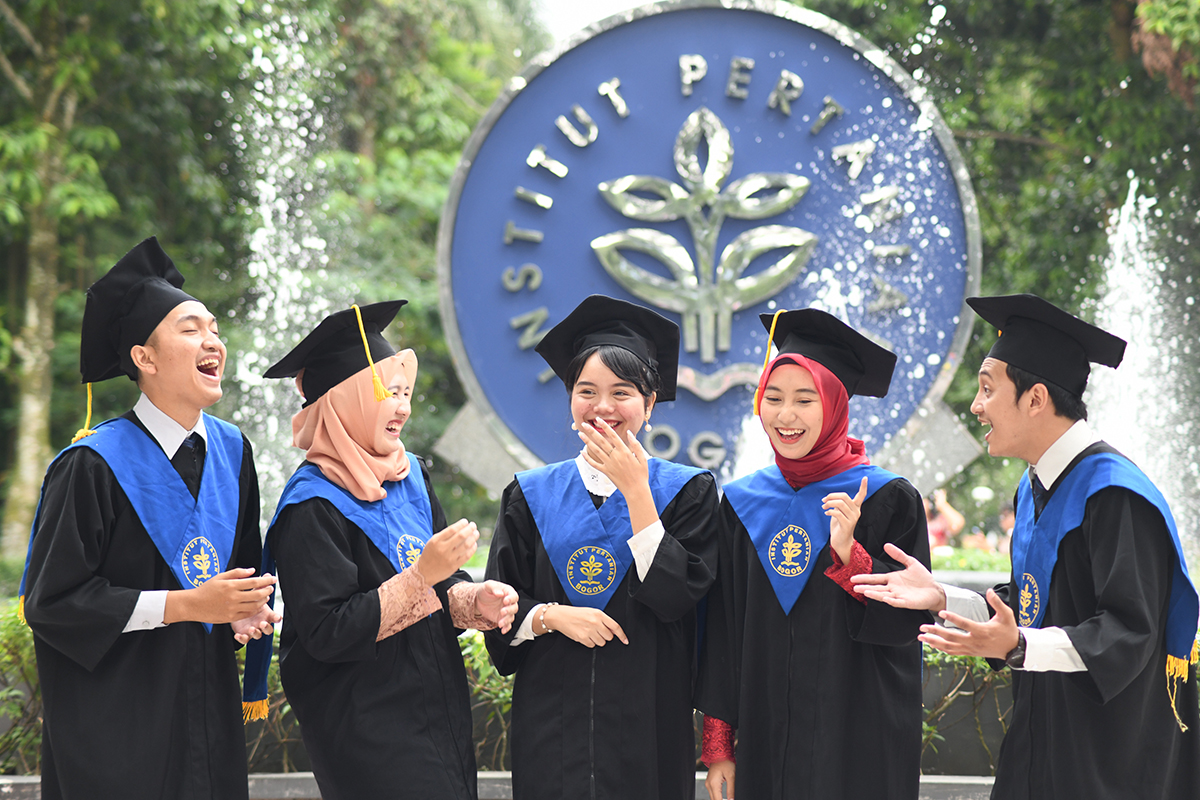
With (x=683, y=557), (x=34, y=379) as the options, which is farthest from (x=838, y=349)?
(x=34, y=379)

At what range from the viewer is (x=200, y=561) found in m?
2.64

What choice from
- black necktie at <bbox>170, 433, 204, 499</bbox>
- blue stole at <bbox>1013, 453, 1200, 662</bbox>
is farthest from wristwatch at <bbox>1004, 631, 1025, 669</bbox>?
black necktie at <bbox>170, 433, 204, 499</bbox>

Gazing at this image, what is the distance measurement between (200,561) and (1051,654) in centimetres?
198

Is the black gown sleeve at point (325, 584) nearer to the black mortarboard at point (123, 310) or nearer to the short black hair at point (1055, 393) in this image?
the black mortarboard at point (123, 310)

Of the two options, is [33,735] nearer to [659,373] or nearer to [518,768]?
[518,768]

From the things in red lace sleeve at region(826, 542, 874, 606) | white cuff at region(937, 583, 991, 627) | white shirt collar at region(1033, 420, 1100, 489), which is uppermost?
white shirt collar at region(1033, 420, 1100, 489)

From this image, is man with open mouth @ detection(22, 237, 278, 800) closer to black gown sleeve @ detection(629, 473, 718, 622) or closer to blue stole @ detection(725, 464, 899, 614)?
black gown sleeve @ detection(629, 473, 718, 622)

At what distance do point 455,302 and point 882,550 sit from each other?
152 inches

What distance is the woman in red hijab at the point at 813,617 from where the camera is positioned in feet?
8.66

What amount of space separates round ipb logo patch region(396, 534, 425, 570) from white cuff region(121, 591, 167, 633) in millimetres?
557

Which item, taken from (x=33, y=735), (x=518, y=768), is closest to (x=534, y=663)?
(x=518, y=768)

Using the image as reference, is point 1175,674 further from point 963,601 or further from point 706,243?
point 706,243

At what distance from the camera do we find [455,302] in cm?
613

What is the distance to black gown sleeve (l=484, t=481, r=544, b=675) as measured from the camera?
2.87 metres
